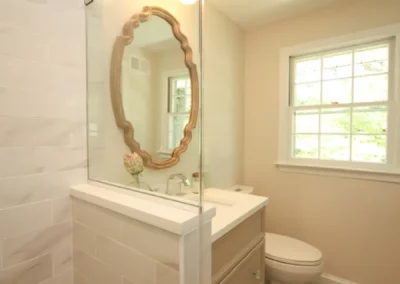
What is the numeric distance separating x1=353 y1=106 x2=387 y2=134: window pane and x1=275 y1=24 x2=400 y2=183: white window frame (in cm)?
→ 7

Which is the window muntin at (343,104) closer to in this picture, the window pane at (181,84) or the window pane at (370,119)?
the window pane at (370,119)

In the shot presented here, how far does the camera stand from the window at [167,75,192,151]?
4.53 feet

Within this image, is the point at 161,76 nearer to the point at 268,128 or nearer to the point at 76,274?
the point at 76,274

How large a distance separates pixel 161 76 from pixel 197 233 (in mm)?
977

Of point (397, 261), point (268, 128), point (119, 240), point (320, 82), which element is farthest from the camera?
point (268, 128)

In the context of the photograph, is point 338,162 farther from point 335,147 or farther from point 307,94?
point 307,94

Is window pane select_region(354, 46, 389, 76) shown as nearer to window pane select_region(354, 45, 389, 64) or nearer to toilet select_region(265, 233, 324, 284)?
window pane select_region(354, 45, 389, 64)

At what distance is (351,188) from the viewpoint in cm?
176

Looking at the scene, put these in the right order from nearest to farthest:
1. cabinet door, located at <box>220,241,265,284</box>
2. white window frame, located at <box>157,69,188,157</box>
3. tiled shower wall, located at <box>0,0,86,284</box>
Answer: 1. tiled shower wall, located at <box>0,0,86,284</box>
2. cabinet door, located at <box>220,241,265,284</box>
3. white window frame, located at <box>157,69,188,157</box>

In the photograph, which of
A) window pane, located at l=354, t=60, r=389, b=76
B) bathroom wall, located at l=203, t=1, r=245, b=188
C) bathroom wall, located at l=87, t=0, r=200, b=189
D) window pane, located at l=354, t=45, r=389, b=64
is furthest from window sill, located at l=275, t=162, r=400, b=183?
bathroom wall, located at l=87, t=0, r=200, b=189

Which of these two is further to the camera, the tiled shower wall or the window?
the window

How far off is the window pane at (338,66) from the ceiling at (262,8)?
452mm

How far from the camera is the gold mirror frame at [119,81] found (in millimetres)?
1149

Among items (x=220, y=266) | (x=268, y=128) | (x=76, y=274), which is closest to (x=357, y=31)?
(x=268, y=128)
